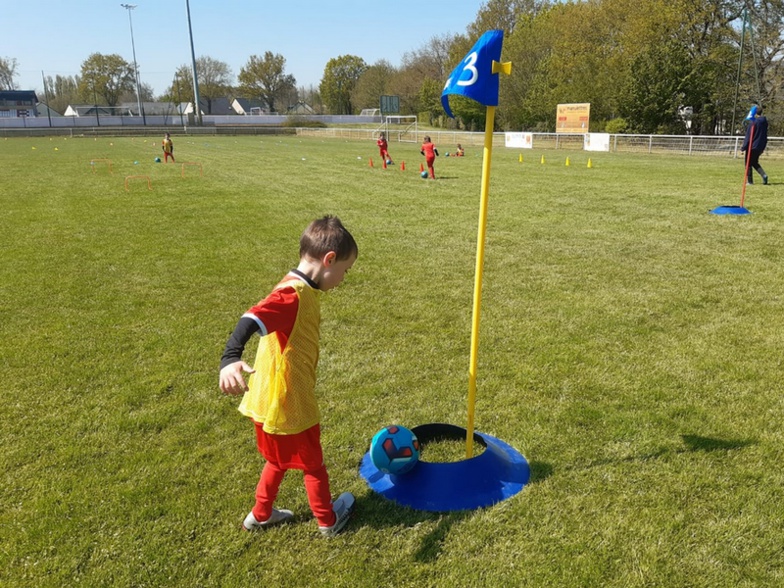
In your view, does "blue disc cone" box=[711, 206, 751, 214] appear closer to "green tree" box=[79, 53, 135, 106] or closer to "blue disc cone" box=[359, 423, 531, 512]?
"blue disc cone" box=[359, 423, 531, 512]

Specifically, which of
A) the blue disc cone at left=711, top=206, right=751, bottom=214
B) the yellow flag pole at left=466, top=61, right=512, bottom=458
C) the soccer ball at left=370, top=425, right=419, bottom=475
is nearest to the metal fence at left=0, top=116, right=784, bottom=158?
the blue disc cone at left=711, top=206, right=751, bottom=214

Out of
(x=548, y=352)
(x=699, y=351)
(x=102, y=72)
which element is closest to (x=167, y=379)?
(x=548, y=352)

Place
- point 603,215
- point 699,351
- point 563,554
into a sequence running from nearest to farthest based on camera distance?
point 563,554 < point 699,351 < point 603,215

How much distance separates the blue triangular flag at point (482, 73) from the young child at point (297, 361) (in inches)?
40.2

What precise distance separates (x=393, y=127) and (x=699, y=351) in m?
60.8

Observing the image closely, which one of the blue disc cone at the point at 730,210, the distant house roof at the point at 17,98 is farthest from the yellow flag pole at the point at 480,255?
the distant house roof at the point at 17,98

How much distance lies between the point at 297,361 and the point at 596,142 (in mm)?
35749

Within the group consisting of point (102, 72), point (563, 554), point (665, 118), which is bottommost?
point (563, 554)

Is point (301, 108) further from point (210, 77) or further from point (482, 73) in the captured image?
point (482, 73)

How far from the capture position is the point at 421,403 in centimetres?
460

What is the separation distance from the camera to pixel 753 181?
56.8 feet

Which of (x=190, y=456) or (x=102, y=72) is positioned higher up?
(x=102, y=72)

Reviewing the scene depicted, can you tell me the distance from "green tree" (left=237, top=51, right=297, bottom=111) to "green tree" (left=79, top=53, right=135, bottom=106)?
18902 millimetres

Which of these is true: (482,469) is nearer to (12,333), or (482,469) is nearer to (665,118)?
(12,333)
